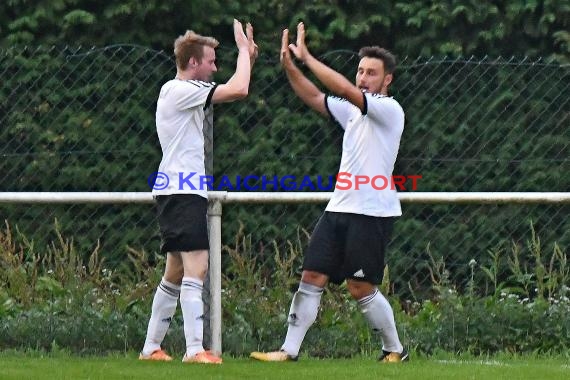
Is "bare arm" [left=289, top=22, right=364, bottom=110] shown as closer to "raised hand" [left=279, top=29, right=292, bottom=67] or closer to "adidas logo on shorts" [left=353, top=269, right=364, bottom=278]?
"raised hand" [left=279, top=29, right=292, bottom=67]

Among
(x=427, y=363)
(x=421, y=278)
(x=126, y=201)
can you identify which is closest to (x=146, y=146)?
(x=126, y=201)

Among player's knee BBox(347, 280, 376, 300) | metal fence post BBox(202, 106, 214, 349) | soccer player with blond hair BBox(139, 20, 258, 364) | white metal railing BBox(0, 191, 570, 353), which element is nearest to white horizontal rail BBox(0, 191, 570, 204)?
white metal railing BBox(0, 191, 570, 353)

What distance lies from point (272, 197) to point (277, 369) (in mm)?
1230

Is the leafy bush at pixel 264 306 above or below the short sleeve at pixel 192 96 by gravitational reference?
below

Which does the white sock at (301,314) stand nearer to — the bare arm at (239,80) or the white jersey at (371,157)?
the white jersey at (371,157)

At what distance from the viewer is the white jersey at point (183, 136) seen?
7.08m

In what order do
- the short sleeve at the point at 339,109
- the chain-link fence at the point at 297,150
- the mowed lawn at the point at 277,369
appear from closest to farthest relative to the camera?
the mowed lawn at the point at 277,369 → the short sleeve at the point at 339,109 → the chain-link fence at the point at 297,150

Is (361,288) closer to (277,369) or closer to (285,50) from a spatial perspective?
(277,369)

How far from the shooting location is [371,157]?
7.21 m

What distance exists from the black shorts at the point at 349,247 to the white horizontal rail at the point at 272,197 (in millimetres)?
538

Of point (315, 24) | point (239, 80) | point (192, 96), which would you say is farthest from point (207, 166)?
point (315, 24)

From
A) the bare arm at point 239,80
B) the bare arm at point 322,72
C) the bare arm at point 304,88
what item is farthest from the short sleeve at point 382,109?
the bare arm at point 239,80

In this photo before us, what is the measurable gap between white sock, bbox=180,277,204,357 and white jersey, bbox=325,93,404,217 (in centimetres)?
80

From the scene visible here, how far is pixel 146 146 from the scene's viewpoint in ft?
28.7
